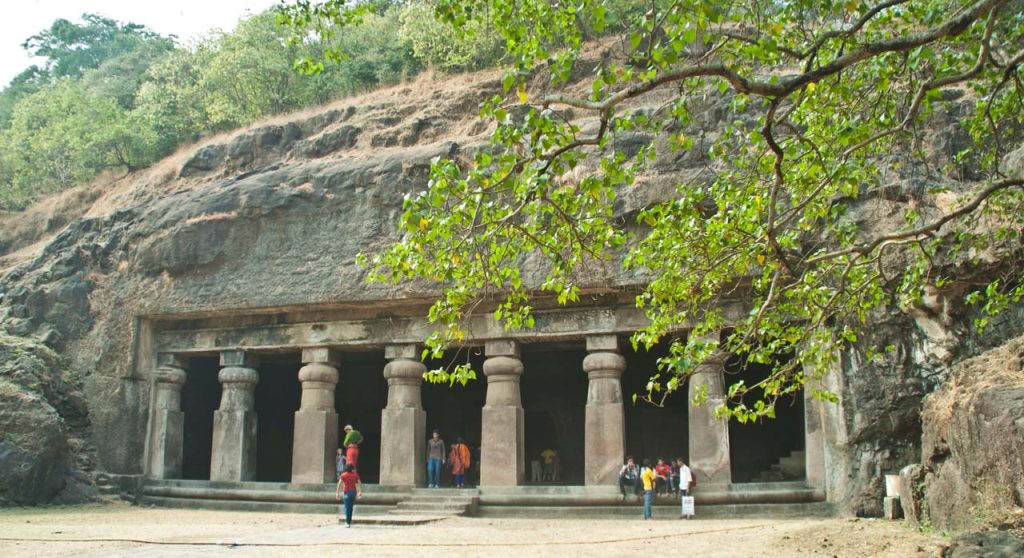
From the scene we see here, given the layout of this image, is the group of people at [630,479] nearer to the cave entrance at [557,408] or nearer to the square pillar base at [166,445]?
the square pillar base at [166,445]

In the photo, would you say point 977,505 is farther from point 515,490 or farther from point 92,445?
point 92,445

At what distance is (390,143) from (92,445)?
8.08 meters

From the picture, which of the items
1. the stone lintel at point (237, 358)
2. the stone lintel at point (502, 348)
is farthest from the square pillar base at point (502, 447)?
the stone lintel at point (237, 358)

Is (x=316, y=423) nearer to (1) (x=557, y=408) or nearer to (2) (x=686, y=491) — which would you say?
(1) (x=557, y=408)

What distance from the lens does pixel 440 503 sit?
14016mm

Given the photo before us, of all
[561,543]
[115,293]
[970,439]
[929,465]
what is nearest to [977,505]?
[970,439]

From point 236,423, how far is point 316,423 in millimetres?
1739

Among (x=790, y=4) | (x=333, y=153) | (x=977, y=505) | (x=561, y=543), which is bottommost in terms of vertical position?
(x=561, y=543)

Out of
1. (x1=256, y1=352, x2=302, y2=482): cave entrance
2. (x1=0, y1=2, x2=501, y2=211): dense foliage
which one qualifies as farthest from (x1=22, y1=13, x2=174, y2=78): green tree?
(x1=256, y1=352, x2=302, y2=482): cave entrance

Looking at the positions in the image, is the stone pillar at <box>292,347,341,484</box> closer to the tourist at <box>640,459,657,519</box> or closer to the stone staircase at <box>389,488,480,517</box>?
the stone staircase at <box>389,488,480,517</box>

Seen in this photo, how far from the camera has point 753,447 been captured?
63.3ft

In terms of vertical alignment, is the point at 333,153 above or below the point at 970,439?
above

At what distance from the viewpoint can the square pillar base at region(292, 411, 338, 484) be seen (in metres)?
15.6

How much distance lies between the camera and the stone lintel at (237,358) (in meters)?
16.8
